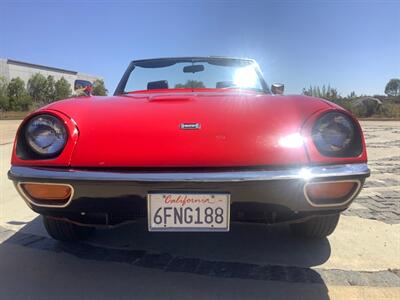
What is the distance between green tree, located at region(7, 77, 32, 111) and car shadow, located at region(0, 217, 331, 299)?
A: 1989 inches

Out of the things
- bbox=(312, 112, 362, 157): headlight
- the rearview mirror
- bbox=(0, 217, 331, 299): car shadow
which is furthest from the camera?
the rearview mirror

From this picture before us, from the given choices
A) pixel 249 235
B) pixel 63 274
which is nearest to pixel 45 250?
pixel 63 274

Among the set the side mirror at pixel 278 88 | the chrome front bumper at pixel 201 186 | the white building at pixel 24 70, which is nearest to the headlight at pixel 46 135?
the chrome front bumper at pixel 201 186

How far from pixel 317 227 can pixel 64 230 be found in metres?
1.80

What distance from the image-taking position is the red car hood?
1.92m

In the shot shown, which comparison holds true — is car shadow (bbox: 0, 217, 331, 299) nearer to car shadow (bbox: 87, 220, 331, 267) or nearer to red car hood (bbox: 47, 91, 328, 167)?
car shadow (bbox: 87, 220, 331, 267)

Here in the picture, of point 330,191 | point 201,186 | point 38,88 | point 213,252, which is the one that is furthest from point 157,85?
point 38,88

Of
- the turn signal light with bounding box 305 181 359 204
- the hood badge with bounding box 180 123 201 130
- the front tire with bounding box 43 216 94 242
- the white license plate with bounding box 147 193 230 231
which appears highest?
the hood badge with bounding box 180 123 201 130

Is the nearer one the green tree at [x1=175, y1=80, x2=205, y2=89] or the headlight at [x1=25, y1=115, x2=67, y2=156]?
the headlight at [x1=25, y1=115, x2=67, y2=156]

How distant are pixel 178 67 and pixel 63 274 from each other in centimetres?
232

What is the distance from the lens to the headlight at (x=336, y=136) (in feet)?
6.59

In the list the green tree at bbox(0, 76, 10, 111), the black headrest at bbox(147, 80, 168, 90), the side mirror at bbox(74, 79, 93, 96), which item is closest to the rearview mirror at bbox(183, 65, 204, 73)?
the black headrest at bbox(147, 80, 168, 90)

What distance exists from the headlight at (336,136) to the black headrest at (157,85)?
2.01 meters

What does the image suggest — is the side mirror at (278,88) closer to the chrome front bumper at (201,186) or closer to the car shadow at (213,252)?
the car shadow at (213,252)
